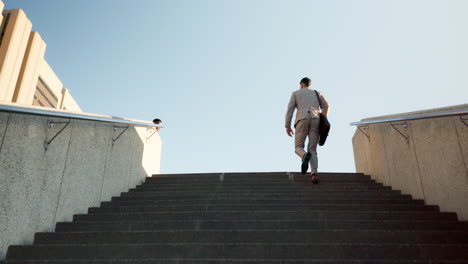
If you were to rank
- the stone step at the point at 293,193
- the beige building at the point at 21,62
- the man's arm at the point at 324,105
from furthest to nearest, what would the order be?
the beige building at the point at 21,62 < the man's arm at the point at 324,105 < the stone step at the point at 293,193

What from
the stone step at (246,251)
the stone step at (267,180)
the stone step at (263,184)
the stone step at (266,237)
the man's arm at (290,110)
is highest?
the man's arm at (290,110)

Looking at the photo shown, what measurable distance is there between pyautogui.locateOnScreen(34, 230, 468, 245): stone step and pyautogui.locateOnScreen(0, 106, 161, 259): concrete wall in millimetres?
441

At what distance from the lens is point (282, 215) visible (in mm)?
3699

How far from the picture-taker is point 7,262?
8.60 ft

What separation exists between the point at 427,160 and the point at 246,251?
3.17 metres

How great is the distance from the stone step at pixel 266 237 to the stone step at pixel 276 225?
0.26 metres

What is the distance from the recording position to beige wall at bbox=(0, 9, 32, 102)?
27.8m

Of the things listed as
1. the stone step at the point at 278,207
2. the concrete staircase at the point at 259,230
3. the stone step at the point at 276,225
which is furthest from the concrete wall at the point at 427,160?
the stone step at the point at 276,225

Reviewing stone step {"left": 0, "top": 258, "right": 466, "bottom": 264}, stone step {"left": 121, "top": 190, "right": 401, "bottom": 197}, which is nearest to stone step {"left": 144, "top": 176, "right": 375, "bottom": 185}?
stone step {"left": 121, "top": 190, "right": 401, "bottom": 197}

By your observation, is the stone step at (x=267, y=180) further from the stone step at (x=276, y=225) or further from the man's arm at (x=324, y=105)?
the stone step at (x=276, y=225)

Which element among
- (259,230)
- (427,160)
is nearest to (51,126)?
(259,230)

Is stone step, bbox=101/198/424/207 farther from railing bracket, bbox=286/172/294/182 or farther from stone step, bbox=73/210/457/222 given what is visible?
railing bracket, bbox=286/172/294/182

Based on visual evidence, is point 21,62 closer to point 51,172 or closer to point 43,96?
point 43,96

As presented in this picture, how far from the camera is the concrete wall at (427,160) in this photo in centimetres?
374
